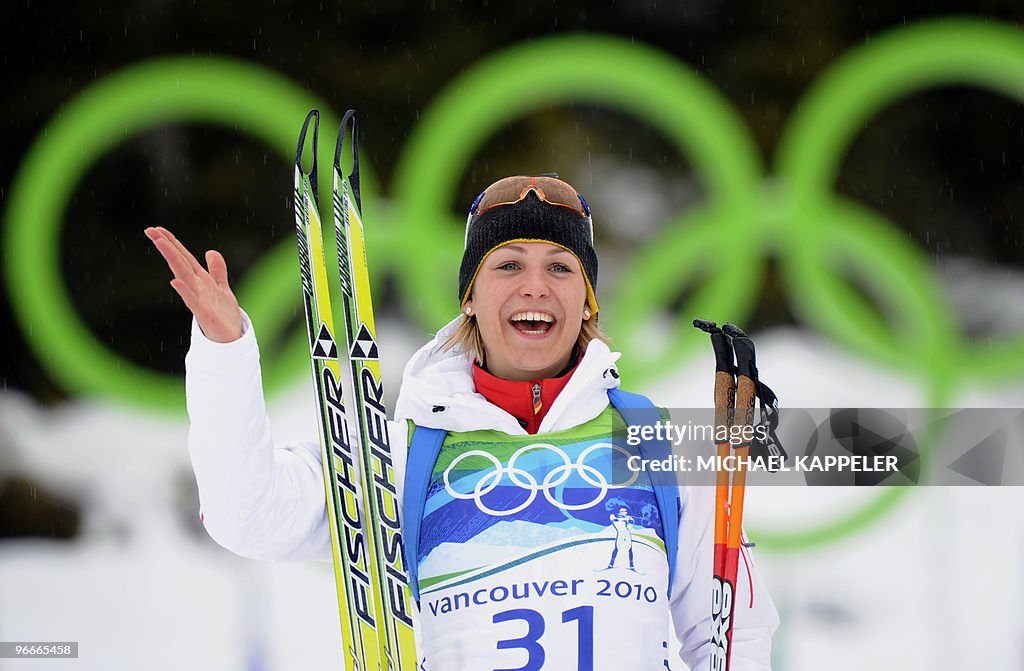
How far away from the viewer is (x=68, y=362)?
12.5 feet

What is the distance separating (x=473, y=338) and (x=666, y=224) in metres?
2.29

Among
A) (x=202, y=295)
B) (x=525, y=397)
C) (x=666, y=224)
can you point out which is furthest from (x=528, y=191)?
(x=666, y=224)

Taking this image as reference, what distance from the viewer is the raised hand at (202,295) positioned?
128cm

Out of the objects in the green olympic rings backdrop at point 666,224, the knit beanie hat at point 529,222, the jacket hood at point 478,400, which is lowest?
the jacket hood at point 478,400

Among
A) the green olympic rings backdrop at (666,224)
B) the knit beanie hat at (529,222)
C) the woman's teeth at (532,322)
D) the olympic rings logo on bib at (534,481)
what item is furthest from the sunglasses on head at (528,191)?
the green olympic rings backdrop at (666,224)

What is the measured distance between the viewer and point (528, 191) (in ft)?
5.65

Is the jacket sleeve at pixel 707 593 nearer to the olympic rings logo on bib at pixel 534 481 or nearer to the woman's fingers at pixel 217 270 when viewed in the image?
the olympic rings logo on bib at pixel 534 481

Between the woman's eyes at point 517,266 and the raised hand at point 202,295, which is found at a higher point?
the woman's eyes at point 517,266

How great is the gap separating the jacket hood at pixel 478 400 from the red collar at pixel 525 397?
23 millimetres

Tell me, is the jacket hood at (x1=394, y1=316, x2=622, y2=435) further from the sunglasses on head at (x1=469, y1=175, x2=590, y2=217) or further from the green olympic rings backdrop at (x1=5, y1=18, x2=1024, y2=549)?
the green olympic rings backdrop at (x1=5, y1=18, x2=1024, y2=549)

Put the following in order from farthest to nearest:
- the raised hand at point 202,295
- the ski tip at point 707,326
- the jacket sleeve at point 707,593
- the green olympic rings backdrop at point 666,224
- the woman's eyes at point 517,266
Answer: the green olympic rings backdrop at point 666,224 → the woman's eyes at point 517,266 → the jacket sleeve at point 707,593 → the ski tip at point 707,326 → the raised hand at point 202,295

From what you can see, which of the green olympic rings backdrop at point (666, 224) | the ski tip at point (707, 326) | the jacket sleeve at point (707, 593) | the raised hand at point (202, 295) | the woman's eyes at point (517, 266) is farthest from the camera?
the green olympic rings backdrop at point (666, 224)

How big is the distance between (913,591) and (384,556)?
2.73 m

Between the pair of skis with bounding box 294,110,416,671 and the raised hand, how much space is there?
9.3 inches
